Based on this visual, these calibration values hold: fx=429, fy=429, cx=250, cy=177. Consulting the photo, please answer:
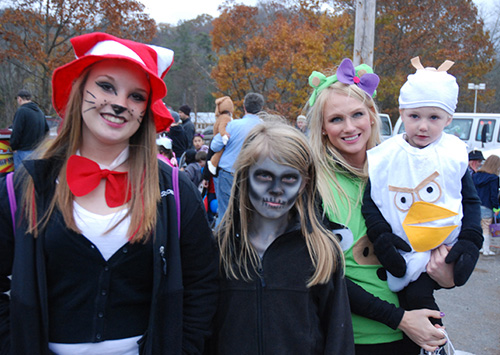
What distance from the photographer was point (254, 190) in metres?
1.89

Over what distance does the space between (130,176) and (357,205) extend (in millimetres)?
1095

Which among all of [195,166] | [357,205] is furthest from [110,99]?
[195,166]

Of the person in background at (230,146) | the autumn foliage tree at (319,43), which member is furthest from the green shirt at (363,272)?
the autumn foliage tree at (319,43)

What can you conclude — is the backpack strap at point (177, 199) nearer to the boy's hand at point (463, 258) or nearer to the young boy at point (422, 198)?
the young boy at point (422, 198)

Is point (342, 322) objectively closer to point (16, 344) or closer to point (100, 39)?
point (16, 344)

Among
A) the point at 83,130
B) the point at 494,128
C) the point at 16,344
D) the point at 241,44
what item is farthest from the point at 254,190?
the point at 241,44

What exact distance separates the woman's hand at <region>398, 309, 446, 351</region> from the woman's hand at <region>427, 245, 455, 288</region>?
0.15 metres

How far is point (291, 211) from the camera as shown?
2.02 meters

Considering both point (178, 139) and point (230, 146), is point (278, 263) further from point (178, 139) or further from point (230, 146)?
point (178, 139)

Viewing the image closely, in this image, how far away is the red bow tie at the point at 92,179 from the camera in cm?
165

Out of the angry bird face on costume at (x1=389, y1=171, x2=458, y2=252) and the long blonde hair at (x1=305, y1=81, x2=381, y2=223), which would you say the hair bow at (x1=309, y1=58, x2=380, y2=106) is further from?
the angry bird face on costume at (x1=389, y1=171, x2=458, y2=252)

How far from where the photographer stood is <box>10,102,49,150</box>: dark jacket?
25.5 feet

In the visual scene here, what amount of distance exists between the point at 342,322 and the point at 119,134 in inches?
47.0

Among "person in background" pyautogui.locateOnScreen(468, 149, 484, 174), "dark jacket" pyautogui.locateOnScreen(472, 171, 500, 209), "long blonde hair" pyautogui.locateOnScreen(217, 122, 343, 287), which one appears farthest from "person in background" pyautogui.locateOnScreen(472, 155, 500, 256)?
"long blonde hair" pyautogui.locateOnScreen(217, 122, 343, 287)
